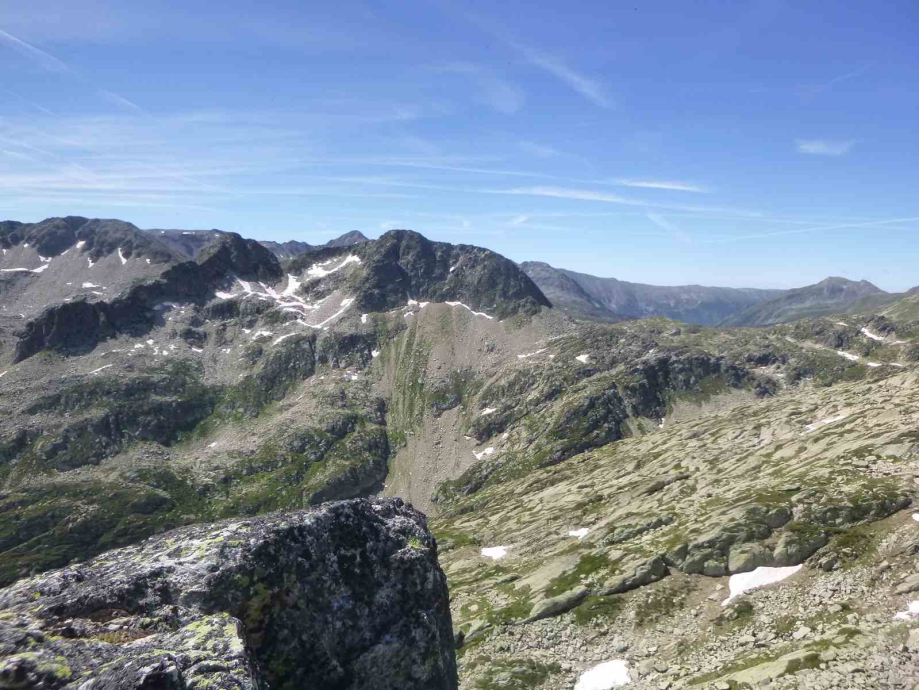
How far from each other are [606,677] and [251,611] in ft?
105

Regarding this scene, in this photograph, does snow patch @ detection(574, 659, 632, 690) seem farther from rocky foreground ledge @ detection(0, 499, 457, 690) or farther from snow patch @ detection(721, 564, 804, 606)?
rocky foreground ledge @ detection(0, 499, 457, 690)

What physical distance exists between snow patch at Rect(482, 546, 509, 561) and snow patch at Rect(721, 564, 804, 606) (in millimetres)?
49811

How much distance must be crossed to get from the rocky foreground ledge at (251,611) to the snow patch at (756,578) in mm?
32369

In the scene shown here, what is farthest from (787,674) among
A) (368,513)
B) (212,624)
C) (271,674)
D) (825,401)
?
(825,401)

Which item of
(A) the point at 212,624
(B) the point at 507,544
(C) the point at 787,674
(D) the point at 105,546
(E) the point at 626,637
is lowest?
(D) the point at 105,546

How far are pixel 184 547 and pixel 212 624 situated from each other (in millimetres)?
4245

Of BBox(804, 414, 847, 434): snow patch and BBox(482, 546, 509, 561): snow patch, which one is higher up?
BBox(804, 414, 847, 434): snow patch

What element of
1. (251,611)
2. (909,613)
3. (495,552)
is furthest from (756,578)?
(495,552)

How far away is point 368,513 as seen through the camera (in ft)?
69.4

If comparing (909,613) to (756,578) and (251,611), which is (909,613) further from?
(251,611)

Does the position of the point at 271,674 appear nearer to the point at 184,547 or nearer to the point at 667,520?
the point at 184,547

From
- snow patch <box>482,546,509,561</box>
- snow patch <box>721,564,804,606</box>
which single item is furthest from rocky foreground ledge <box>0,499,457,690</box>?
snow patch <box>482,546,509,561</box>

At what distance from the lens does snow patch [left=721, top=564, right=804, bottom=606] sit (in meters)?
42.7

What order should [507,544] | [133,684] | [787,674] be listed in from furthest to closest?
[507,544] < [787,674] < [133,684]
